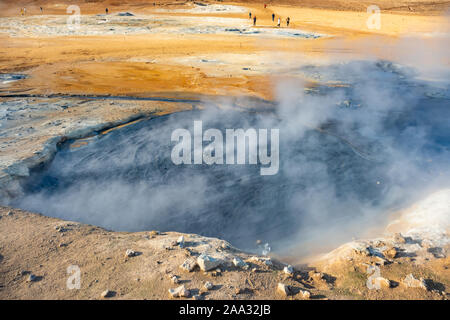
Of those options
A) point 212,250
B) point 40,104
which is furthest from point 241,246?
point 40,104

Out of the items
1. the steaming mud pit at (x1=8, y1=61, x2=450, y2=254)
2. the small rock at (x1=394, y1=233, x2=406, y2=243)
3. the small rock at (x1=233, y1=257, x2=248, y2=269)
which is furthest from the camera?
the steaming mud pit at (x1=8, y1=61, x2=450, y2=254)

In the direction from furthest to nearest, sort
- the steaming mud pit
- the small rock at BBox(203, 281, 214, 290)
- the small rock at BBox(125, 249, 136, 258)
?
1. the steaming mud pit
2. the small rock at BBox(125, 249, 136, 258)
3. the small rock at BBox(203, 281, 214, 290)

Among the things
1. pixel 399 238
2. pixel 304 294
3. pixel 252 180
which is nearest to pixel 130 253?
pixel 304 294

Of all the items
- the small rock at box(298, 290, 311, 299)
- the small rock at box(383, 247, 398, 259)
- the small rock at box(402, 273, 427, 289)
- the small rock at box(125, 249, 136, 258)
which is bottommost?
the small rock at box(383, 247, 398, 259)

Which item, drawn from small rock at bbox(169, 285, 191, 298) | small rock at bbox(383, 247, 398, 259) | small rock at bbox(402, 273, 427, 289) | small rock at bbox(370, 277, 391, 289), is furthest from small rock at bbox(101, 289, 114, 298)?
small rock at bbox(383, 247, 398, 259)

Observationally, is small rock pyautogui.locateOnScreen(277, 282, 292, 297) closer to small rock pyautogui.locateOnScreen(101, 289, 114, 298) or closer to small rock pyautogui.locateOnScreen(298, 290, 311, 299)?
small rock pyautogui.locateOnScreen(298, 290, 311, 299)
